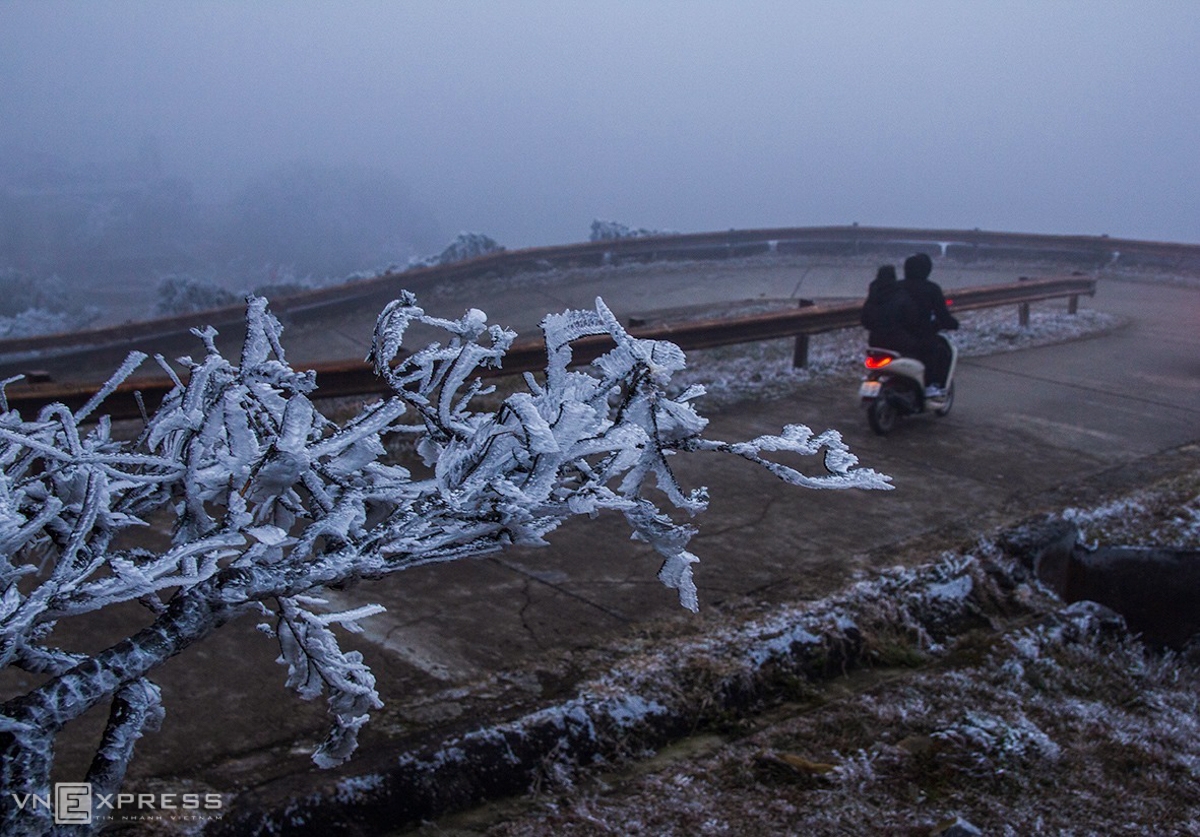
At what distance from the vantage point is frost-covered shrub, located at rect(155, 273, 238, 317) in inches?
618

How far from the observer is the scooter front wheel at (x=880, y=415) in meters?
8.95

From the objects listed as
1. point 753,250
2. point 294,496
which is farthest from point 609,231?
point 294,496

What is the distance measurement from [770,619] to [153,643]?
3348mm

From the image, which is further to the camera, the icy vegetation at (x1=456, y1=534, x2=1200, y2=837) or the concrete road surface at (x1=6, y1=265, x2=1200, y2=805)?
the concrete road surface at (x1=6, y1=265, x2=1200, y2=805)

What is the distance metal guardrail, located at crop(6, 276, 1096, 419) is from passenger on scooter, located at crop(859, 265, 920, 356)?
1145mm

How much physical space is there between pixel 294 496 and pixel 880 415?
673 cm

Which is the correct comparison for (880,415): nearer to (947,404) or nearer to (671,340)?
(947,404)

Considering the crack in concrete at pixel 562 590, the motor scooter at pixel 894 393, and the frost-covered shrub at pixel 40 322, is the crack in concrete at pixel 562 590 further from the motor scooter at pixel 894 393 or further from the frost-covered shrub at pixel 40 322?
the frost-covered shrub at pixel 40 322

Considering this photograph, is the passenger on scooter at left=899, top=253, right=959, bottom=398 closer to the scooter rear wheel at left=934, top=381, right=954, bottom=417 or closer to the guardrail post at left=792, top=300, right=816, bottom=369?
the scooter rear wheel at left=934, top=381, right=954, bottom=417

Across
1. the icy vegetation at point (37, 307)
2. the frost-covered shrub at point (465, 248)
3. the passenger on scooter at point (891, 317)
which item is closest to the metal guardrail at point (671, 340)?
the passenger on scooter at point (891, 317)

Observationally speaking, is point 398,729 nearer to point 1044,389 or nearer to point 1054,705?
point 1054,705

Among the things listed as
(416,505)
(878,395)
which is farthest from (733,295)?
(416,505)

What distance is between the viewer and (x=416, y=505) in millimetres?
2688

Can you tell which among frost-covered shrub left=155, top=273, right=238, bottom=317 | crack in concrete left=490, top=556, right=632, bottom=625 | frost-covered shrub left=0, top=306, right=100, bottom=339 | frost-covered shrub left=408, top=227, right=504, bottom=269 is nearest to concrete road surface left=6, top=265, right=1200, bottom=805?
crack in concrete left=490, top=556, right=632, bottom=625
